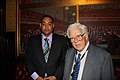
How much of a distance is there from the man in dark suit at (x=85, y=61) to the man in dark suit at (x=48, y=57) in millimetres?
818

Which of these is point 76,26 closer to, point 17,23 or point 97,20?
point 97,20

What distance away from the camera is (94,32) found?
13.6 ft

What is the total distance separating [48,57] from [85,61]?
1.09 metres

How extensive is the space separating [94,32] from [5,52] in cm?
206

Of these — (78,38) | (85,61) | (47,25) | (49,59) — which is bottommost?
(49,59)

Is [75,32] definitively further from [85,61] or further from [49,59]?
[49,59]

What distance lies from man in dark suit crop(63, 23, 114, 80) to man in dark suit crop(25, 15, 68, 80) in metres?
0.82

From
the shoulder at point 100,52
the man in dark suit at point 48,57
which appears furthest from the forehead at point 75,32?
the man in dark suit at point 48,57

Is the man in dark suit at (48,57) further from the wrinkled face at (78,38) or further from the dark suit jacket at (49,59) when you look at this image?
the wrinkled face at (78,38)

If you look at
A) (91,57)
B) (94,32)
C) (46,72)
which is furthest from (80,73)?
(94,32)

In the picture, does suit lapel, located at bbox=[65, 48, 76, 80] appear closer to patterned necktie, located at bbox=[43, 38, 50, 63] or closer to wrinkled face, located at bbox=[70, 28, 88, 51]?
wrinkled face, located at bbox=[70, 28, 88, 51]

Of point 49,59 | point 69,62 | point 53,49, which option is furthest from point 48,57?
point 69,62

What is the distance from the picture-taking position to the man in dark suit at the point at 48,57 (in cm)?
314

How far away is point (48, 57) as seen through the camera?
317cm
